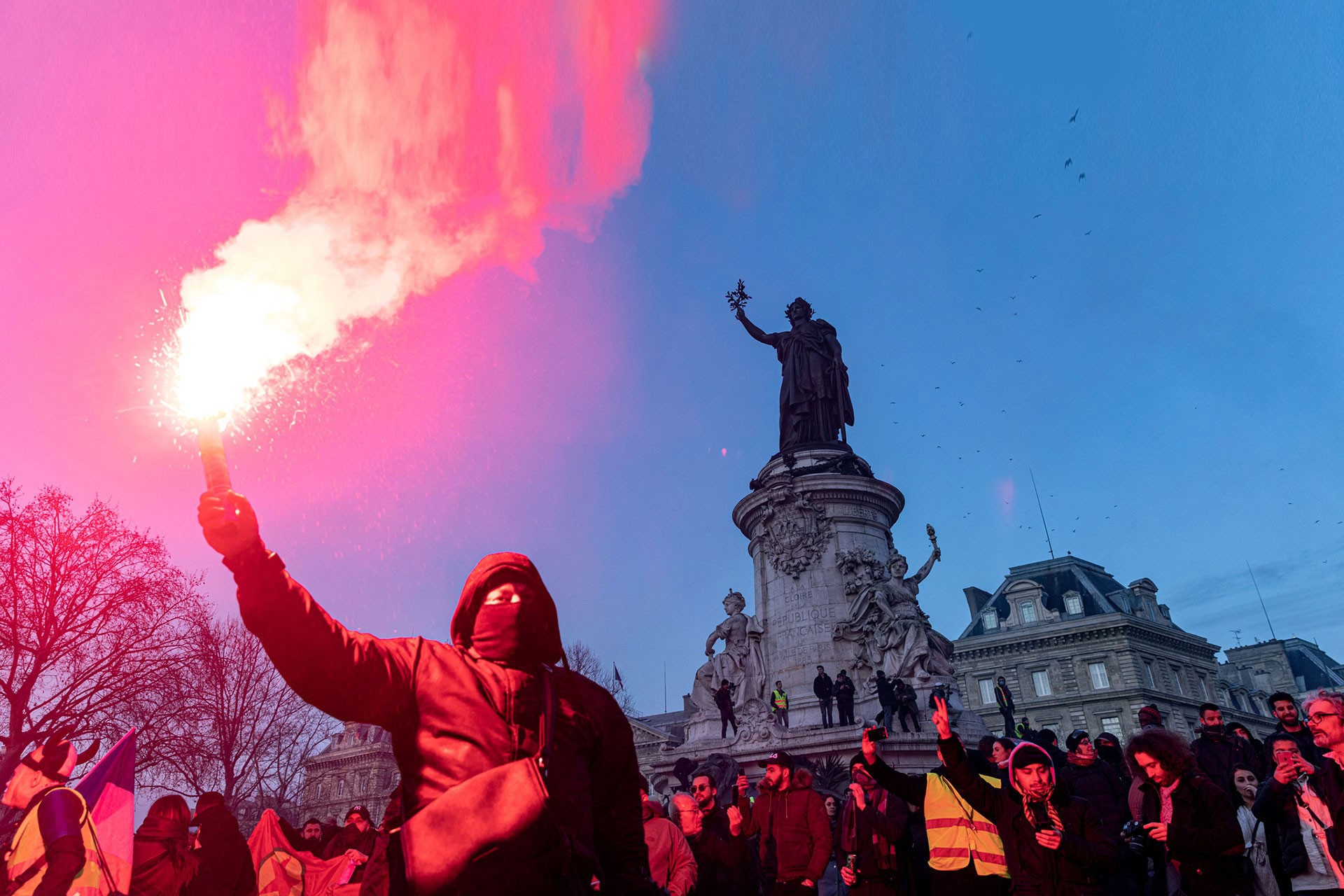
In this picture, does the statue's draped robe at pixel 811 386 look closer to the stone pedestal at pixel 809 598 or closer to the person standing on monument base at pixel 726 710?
the stone pedestal at pixel 809 598

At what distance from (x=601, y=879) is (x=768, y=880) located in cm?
638

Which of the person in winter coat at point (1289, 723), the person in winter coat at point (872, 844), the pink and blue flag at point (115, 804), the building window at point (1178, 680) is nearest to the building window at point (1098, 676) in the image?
the building window at point (1178, 680)

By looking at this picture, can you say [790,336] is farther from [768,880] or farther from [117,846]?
[117,846]

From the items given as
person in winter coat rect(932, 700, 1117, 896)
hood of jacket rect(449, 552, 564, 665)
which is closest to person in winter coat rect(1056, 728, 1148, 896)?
person in winter coat rect(932, 700, 1117, 896)

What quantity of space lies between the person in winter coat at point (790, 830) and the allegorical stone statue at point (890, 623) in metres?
11.2

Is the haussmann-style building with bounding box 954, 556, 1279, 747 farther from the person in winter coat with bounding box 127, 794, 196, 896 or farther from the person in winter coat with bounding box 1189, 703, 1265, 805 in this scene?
the person in winter coat with bounding box 127, 794, 196, 896

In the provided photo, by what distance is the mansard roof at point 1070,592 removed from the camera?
49.5 metres

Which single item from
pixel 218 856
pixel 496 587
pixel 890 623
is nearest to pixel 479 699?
pixel 496 587

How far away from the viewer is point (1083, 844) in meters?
4.74

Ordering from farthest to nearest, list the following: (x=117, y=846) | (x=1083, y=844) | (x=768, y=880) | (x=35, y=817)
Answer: (x=768, y=880) < (x=117, y=846) < (x=35, y=817) < (x=1083, y=844)

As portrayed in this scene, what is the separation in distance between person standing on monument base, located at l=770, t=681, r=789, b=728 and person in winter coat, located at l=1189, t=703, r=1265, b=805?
35.2 feet

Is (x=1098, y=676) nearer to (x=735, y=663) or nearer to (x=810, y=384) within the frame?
(x=810, y=384)

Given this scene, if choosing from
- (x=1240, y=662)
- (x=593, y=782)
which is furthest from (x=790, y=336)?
(x=1240, y=662)

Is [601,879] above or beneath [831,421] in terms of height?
beneath
